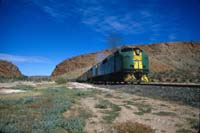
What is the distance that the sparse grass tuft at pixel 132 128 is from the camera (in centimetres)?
682

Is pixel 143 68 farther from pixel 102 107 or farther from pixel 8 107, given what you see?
pixel 8 107

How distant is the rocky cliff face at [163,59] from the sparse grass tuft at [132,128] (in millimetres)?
52902

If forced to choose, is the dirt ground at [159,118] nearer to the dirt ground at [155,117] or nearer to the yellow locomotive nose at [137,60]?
the dirt ground at [155,117]

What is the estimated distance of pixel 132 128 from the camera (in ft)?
23.0

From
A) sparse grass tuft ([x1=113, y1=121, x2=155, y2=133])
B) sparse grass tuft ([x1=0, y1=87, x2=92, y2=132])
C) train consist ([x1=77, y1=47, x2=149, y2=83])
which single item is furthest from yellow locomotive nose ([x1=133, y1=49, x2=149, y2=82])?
sparse grass tuft ([x1=113, y1=121, x2=155, y2=133])

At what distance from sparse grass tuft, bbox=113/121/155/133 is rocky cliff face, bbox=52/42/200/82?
52.9m

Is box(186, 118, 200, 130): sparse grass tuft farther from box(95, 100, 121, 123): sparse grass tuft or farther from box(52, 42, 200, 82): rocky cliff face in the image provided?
box(52, 42, 200, 82): rocky cliff face

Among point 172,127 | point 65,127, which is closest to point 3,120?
point 65,127

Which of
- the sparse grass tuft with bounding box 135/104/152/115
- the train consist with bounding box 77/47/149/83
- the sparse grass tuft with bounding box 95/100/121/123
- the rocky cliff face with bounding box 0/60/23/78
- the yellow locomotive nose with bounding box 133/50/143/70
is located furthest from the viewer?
the rocky cliff face with bounding box 0/60/23/78

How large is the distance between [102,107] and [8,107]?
4.77 m

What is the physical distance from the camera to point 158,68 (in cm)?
7081

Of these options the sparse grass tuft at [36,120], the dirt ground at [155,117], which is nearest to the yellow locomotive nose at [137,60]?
the dirt ground at [155,117]

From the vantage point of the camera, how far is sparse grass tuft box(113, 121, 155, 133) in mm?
6824

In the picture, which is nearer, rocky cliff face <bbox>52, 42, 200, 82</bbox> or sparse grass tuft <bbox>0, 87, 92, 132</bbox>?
sparse grass tuft <bbox>0, 87, 92, 132</bbox>
